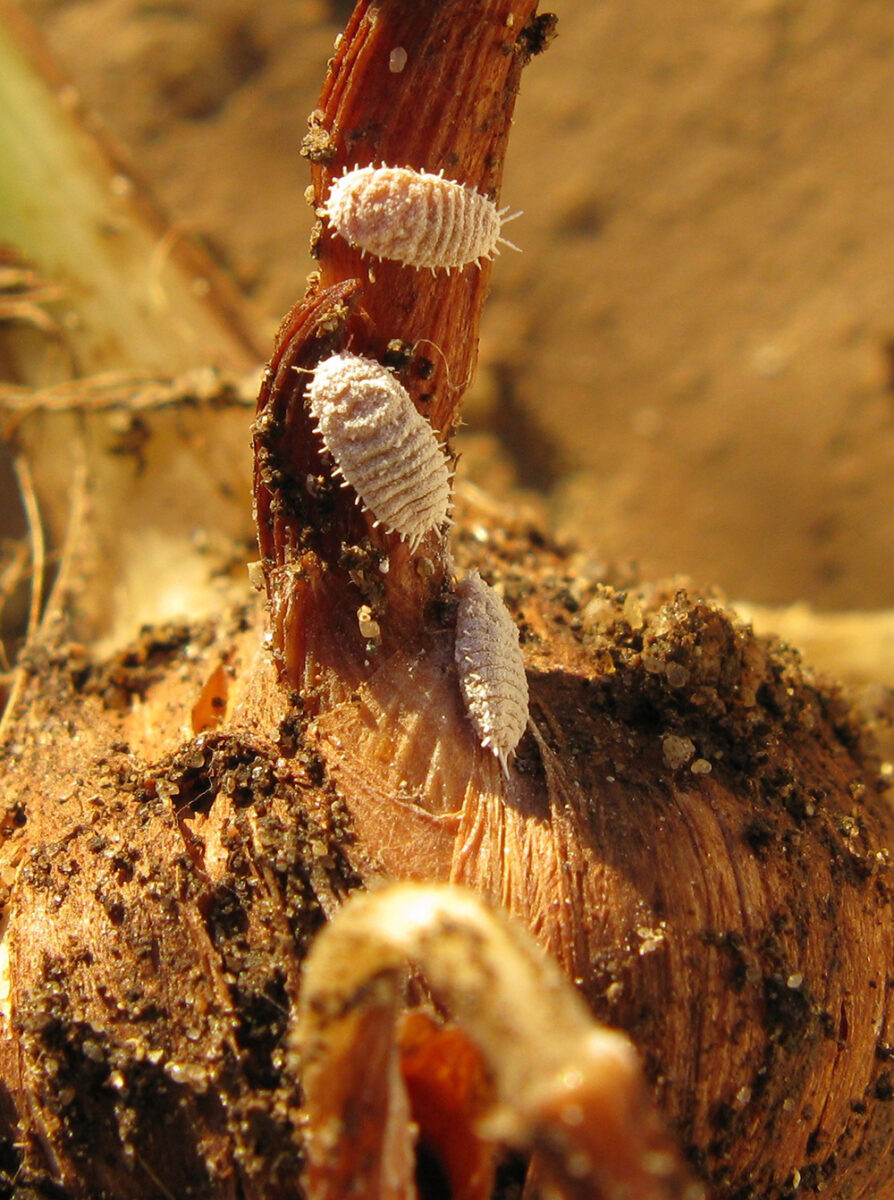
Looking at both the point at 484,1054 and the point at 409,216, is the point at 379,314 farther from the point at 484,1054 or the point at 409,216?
the point at 484,1054

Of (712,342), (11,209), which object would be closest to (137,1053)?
(11,209)

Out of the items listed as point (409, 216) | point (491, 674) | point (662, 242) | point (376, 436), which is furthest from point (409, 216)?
point (662, 242)

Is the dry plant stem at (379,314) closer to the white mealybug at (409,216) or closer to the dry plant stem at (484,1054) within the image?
the white mealybug at (409,216)

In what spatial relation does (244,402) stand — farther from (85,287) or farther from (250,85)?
(250,85)

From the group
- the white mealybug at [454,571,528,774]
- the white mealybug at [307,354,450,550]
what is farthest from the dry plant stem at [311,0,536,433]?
the white mealybug at [454,571,528,774]

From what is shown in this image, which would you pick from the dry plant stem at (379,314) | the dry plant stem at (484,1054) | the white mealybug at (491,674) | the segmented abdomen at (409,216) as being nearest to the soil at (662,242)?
the white mealybug at (491,674)
